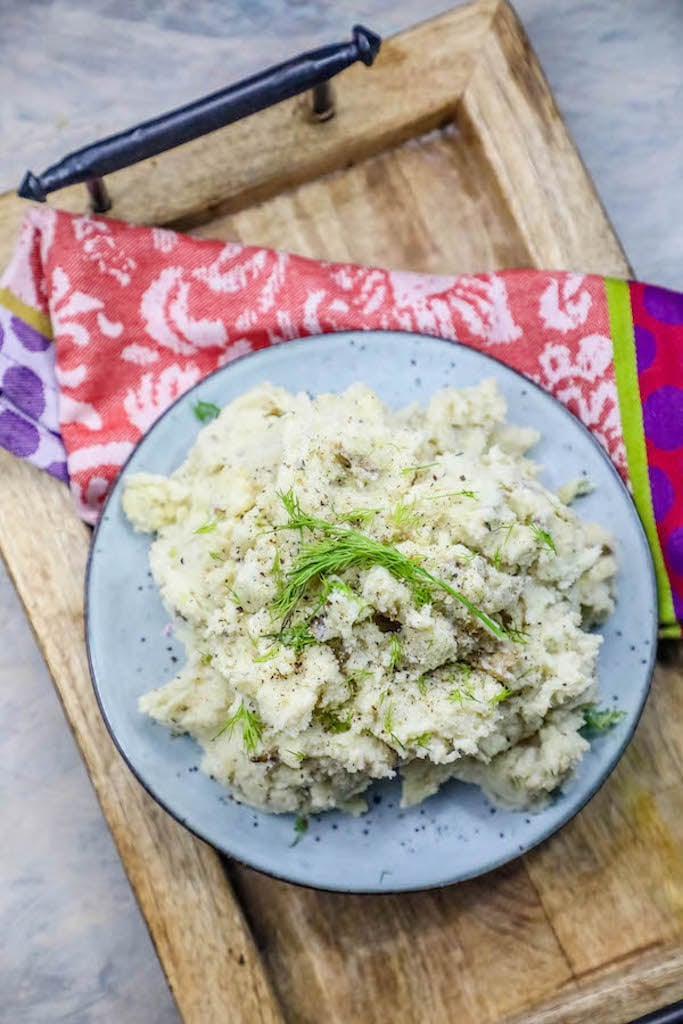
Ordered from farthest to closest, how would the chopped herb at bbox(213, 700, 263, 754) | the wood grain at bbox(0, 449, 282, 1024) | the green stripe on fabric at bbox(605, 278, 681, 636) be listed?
1. the green stripe on fabric at bbox(605, 278, 681, 636)
2. the wood grain at bbox(0, 449, 282, 1024)
3. the chopped herb at bbox(213, 700, 263, 754)

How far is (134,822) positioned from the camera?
2.46 meters

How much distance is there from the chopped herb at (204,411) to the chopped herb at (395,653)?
27.7 inches

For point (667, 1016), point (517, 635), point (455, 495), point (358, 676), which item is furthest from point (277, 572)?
point (667, 1016)

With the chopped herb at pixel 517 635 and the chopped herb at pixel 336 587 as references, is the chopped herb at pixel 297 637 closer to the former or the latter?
the chopped herb at pixel 336 587

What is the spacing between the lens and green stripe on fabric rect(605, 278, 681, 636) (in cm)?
253

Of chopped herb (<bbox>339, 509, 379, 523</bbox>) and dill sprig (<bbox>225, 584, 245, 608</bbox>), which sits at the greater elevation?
chopped herb (<bbox>339, 509, 379, 523</bbox>)

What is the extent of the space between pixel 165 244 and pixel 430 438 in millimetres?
841

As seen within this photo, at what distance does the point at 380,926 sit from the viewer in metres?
2.54

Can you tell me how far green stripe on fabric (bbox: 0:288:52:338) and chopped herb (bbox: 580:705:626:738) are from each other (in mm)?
1555

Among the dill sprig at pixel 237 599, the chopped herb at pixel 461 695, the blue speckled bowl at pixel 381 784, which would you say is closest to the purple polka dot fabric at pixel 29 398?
the blue speckled bowl at pixel 381 784

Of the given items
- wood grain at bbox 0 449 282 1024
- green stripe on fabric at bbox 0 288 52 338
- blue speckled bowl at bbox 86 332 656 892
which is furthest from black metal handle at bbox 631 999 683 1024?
green stripe on fabric at bbox 0 288 52 338

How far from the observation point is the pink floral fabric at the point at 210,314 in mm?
2568

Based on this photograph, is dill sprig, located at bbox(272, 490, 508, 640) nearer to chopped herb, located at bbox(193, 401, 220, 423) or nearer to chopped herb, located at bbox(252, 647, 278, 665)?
chopped herb, located at bbox(252, 647, 278, 665)

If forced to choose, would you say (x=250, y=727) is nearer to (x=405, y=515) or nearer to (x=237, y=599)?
(x=237, y=599)
